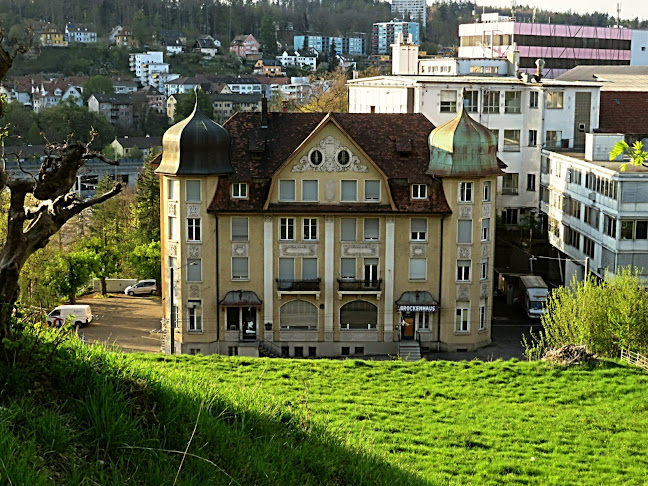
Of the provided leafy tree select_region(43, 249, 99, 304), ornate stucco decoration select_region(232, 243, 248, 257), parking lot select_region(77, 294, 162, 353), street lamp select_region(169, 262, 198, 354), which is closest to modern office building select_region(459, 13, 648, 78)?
parking lot select_region(77, 294, 162, 353)

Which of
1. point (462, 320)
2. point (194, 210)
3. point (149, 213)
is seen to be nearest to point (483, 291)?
point (462, 320)

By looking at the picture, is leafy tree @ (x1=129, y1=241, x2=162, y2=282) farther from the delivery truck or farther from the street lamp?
the delivery truck

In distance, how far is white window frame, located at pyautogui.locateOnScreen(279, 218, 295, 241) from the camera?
144ft

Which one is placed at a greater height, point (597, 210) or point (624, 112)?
point (624, 112)

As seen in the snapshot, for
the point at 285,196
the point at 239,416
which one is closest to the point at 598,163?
the point at 285,196

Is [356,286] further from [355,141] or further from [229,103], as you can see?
[229,103]

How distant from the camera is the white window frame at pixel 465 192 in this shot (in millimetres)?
43688

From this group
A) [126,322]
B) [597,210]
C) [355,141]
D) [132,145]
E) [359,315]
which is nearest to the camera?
[355,141]

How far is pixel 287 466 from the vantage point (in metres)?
13.0

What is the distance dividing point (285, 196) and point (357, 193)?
306 centimetres

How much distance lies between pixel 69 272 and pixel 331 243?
17.1m

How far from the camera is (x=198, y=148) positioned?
42594mm

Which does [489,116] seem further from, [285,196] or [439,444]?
[439,444]

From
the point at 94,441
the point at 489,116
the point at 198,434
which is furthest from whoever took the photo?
the point at 489,116
